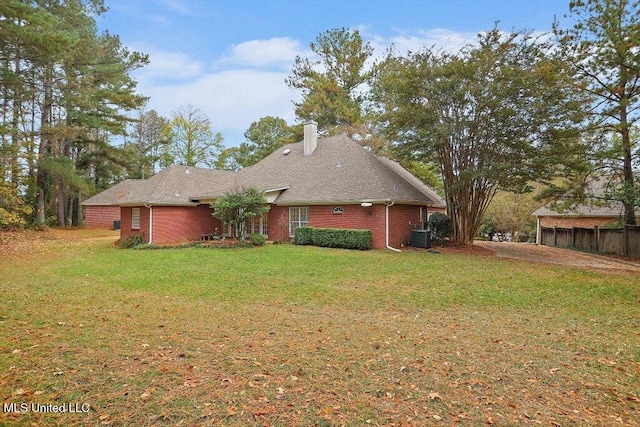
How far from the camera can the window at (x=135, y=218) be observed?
1903cm

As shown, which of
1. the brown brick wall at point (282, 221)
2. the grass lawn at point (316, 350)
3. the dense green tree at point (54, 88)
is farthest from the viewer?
the brown brick wall at point (282, 221)

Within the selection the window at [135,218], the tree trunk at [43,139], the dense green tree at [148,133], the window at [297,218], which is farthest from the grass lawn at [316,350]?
the dense green tree at [148,133]

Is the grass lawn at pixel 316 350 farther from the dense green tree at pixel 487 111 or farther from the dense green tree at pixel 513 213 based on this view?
the dense green tree at pixel 513 213

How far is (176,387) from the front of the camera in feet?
11.9

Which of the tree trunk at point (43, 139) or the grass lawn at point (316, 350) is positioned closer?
the grass lawn at point (316, 350)

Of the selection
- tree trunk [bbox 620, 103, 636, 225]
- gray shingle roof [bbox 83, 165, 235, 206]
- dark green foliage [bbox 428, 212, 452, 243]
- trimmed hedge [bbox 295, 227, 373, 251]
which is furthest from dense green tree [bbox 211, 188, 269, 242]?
tree trunk [bbox 620, 103, 636, 225]

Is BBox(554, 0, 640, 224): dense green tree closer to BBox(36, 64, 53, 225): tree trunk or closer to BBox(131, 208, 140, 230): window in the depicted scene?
BBox(131, 208, 140, 230): window

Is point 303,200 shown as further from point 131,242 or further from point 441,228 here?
point 131,242

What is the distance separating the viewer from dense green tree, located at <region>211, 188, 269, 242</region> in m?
16.3

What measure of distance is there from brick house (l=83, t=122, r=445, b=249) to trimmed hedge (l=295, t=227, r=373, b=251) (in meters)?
0.89

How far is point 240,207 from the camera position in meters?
16.6

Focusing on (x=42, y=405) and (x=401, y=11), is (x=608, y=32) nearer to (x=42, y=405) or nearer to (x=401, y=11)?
(x=401, y=11)

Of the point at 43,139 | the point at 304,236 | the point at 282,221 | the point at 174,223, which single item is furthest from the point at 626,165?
the point at 43,139

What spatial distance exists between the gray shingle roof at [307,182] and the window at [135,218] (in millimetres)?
624
